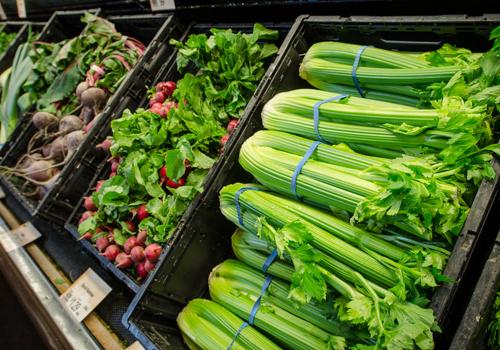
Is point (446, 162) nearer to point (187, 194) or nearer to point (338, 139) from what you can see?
point (338, 139)

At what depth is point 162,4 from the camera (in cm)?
311

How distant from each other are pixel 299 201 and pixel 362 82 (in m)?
0.69

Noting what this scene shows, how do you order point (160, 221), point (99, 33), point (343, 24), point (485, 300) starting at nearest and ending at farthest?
point (485, 300)
point (343, 24)
point (160, 221)
point (99, 33)

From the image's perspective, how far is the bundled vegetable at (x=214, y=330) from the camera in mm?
1743

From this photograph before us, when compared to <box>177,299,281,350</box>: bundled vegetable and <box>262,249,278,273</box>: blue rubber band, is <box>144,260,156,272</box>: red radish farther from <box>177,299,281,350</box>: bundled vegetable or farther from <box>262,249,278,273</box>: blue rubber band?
<box>262,249,278,273</box>: blue rubber band

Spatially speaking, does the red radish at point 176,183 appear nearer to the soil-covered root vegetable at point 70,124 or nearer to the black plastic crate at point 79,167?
the black plastic crate at point 79,167

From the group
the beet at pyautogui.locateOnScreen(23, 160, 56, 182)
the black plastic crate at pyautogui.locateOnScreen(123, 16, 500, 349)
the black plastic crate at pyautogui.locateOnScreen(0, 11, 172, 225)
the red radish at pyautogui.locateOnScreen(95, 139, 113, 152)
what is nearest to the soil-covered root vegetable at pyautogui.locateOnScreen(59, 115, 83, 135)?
the beet at pyautogui.locateOnScreen(23, 160, 56, 182)

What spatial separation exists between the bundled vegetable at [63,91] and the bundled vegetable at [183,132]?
86cm

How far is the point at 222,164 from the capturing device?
207 centimetres

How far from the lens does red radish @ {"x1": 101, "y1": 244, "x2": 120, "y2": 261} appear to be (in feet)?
7.94

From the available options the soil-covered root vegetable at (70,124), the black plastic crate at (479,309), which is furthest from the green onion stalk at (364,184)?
the soil-covered root vegetable at (70,124)

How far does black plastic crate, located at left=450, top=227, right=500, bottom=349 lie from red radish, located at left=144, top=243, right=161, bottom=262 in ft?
4.96

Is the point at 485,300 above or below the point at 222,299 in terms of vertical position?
above

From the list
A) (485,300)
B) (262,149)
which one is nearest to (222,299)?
(262,149)
